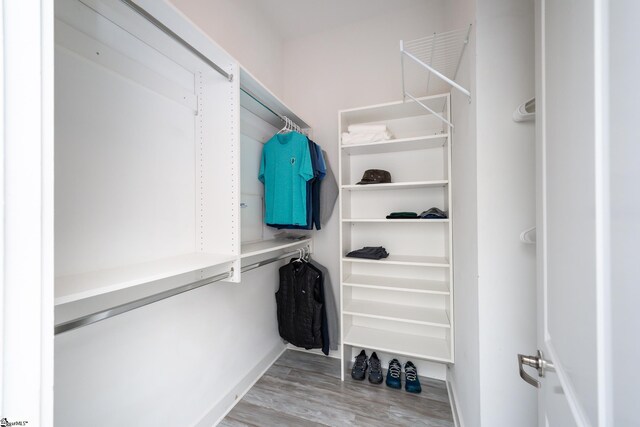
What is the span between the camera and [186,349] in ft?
4.49

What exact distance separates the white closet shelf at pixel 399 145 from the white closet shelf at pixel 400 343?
1.52 metres

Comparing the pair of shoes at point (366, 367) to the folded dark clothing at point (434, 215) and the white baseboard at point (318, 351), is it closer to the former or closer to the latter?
the white baseboard at point (318, 351)

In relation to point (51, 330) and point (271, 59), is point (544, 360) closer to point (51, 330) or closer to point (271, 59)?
point (51, 330)

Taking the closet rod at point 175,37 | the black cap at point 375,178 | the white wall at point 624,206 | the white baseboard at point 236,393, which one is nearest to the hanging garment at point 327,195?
the black cap at point 375,178

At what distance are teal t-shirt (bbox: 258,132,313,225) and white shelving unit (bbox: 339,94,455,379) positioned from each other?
14.2 inches

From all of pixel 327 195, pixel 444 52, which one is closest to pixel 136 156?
pixel 327 195

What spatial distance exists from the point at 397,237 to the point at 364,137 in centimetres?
89

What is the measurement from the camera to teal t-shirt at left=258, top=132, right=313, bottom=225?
5.79 ft

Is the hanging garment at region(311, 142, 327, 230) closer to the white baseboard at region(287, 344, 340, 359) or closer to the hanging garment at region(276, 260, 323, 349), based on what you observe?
A: the hanging garment at region(276, 260, 323, 349)

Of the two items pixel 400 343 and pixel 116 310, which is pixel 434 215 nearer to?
pixel 400 343

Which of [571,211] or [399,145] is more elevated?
[399,145]

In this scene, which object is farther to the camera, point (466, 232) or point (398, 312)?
point (398, 312)

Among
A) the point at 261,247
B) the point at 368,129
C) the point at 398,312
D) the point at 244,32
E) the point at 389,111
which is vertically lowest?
the point at 398,312

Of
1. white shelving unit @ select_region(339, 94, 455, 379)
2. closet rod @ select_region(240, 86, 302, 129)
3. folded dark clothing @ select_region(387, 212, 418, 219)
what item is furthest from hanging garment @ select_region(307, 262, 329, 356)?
closet rod @ select_region(240, 86, 302, 129)
